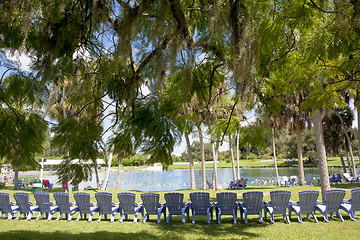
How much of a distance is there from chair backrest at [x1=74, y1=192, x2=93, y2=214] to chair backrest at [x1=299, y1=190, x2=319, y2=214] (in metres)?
6.16

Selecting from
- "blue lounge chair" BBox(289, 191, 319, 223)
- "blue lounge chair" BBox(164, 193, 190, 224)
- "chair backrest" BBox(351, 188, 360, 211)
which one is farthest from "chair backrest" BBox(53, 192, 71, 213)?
"chair backrest" BBox(351, 188, 360, 211)

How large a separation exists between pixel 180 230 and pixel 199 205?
4.26 feet

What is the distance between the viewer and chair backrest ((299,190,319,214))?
786cm

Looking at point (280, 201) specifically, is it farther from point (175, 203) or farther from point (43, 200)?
point (43, 200)

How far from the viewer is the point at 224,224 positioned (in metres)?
7.87

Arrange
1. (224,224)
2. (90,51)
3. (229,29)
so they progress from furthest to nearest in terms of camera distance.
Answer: (224,224) < (90,51) < (229,29)

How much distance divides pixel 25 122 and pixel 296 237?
18.7ft

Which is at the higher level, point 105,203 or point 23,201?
point 23,201

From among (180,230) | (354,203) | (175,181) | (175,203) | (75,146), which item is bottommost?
(175,181)

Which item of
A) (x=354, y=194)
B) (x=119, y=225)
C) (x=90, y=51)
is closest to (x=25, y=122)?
(x=90, y=51)

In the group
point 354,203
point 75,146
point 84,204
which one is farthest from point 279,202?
point 75,146

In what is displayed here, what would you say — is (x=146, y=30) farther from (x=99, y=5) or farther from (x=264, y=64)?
(x=264, y=64)

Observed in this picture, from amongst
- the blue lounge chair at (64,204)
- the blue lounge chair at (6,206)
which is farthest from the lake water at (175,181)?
the blue lounge chair at (64,204)

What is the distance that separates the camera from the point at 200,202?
27.1ft
